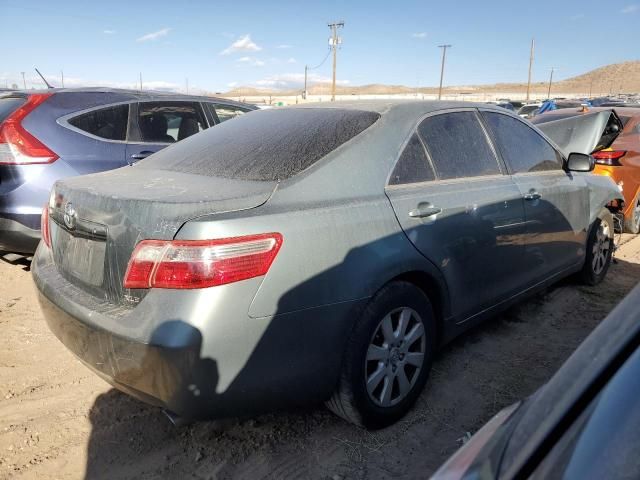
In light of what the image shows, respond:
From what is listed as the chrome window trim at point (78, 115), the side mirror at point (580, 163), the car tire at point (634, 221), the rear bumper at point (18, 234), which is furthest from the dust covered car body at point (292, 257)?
the car tire at point (634, 221)

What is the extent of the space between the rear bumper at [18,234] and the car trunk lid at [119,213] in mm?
1598

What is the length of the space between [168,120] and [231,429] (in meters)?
3.68

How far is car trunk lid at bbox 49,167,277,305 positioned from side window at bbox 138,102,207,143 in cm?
259

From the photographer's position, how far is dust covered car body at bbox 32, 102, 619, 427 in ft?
6.35

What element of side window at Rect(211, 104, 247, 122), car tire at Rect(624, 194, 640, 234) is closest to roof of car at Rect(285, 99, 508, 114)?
side window at Rect(211, 104, 247, 122)

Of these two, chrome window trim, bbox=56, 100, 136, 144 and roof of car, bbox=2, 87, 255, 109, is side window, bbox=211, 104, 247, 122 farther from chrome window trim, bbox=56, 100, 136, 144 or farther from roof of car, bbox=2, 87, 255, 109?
chrome window trim, bbox=56, 100, 136, 144

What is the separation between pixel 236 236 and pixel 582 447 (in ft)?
4.51

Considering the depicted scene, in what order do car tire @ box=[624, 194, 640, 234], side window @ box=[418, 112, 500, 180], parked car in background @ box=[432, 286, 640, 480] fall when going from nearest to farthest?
parked car in background @ box=[432, 286, 640, 480], side window @ box=[418, 112, 500, 180], car tire @ box=[624, 194, 640, 234]

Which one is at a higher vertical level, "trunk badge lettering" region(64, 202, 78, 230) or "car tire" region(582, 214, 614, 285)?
"trunk badge lettering" region(64, 202, 78, 230)

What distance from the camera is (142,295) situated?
2.00m

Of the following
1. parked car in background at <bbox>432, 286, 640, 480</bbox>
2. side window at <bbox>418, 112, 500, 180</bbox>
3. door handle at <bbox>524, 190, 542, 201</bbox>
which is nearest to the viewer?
parked car in background at <bbox>432, 286, 640, 480</bbox>

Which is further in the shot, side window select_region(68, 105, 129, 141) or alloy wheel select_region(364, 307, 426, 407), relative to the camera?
side window select_region(68, 105, 129, 141)

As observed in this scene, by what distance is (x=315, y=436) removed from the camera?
2.55 meters

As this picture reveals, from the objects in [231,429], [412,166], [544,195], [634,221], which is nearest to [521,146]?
[544,195]
